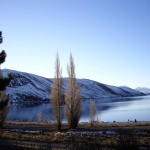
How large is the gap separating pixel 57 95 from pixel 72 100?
2172mm

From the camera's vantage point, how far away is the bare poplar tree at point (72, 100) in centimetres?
3797

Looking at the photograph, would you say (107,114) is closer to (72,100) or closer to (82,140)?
(72,100)

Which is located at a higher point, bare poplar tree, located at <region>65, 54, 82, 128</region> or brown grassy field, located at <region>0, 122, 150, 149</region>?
bare poplar tree, located at <region>65, 54, 82, 128</region>

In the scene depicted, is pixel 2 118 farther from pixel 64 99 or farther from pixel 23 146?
pixel 23 146

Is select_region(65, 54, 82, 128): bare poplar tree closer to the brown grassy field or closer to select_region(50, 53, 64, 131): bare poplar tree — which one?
select_region(50, 53, 64, 131): bare poplar tree

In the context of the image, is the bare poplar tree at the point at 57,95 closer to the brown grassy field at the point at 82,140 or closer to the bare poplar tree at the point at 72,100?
the bare poplar tree at the point at 72,100

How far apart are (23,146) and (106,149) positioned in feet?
22.4

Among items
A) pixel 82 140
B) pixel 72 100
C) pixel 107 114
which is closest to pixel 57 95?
pixel 72 100

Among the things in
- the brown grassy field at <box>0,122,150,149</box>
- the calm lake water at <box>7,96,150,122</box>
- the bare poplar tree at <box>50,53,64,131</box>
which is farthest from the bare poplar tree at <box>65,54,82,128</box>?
Result: the calm lake water at <box>7,96,150,122</box>

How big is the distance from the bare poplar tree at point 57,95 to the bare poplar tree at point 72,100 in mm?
1080

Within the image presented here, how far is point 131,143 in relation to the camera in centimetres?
1753

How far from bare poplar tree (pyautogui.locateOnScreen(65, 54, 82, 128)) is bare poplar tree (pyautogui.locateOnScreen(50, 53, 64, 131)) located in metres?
1.08

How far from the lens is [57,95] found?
38.5m

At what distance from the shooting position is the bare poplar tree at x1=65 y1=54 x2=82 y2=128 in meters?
38.0
